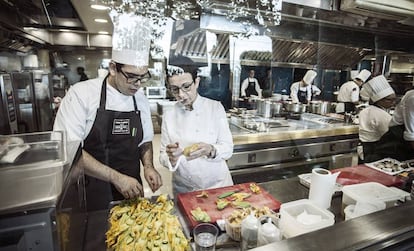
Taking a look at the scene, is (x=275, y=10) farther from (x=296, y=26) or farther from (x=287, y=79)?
(x=287, y=79)

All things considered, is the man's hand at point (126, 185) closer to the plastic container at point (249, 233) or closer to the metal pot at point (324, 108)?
the plastic container at point (249, 233)

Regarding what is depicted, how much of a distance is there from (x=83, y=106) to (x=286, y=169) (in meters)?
1.95

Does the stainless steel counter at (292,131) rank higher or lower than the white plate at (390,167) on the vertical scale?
higher

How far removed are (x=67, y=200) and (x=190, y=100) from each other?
39.3 inches

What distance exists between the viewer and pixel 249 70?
199 centimetres

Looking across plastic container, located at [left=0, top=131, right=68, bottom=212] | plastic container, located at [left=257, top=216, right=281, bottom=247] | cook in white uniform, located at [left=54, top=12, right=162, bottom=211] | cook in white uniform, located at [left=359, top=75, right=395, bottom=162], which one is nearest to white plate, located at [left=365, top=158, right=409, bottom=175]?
cook in white uniform, located at [left=359, top=75, right=395, bottom=162]

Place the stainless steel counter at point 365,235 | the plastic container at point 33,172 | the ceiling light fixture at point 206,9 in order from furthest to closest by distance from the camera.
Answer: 1. the ceiling light fixture at point 206,9
2. the stainless steel counter at point 365,235
3. the plastic container at point 33,172

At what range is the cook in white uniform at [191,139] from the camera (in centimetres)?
141

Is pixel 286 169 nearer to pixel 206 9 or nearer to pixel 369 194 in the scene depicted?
pixel 369 194

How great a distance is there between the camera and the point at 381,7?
1.44 m

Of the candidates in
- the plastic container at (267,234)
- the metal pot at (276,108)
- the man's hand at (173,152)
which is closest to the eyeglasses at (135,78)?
the man's hand at (173,152)

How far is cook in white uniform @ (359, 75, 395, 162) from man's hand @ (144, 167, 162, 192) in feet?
6.00

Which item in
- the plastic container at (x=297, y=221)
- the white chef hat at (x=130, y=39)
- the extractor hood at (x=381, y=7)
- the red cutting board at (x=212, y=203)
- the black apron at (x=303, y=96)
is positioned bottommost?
the red cutting board at (x=212, y=203)

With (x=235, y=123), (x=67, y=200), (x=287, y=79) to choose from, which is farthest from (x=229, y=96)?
(x=67, y=200)
